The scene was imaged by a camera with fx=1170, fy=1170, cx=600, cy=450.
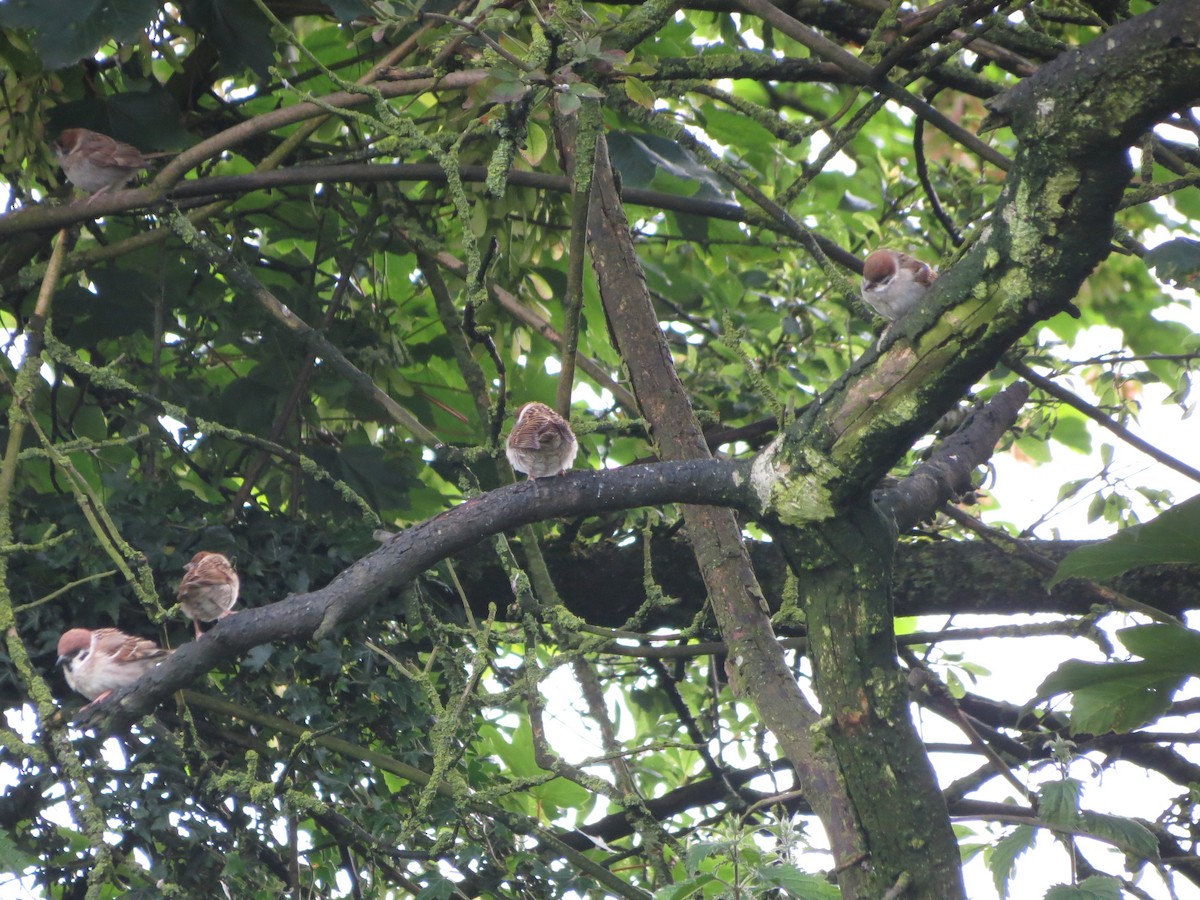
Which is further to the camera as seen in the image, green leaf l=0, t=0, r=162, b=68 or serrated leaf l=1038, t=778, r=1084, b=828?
green leaf l=0, t=0, r=162, b=68

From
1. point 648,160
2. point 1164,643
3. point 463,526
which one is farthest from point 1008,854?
point 648,160

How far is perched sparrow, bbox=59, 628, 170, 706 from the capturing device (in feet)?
9.85

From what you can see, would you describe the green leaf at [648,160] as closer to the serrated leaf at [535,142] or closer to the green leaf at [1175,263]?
the serrated leaf at [535,142]

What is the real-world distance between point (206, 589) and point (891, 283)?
2.16 meters

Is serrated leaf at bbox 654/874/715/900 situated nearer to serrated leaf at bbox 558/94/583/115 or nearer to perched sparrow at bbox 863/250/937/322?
serrated leaf at bbox 558/94/583/115

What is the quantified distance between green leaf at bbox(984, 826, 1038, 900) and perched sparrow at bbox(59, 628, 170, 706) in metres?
2.06

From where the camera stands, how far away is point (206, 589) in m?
3.16

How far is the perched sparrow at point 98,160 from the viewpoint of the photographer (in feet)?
11.7

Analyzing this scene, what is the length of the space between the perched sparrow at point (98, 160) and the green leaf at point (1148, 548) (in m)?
2.96

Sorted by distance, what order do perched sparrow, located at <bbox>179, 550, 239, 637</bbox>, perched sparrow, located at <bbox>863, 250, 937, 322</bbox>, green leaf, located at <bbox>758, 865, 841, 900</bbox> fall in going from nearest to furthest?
green leaf, located at <bbox>758, 865, 841, 900</bbox> < perched sparrow, located at <bbox>179, 550, 239, 637</bbox> < perched sparrow, located at <bbox>863, 250, 937, 322</bbox>

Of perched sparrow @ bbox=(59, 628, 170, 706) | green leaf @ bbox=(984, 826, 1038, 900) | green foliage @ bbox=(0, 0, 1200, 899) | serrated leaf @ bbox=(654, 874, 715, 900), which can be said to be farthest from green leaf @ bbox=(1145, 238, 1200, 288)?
perched sparrow @ bbox=(59, 628, 170, 706)

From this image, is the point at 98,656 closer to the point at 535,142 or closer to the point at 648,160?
the point at 535,142

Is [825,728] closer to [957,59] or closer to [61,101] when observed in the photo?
[957,59]

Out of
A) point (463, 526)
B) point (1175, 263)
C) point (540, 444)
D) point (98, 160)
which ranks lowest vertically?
point (463, 526)
